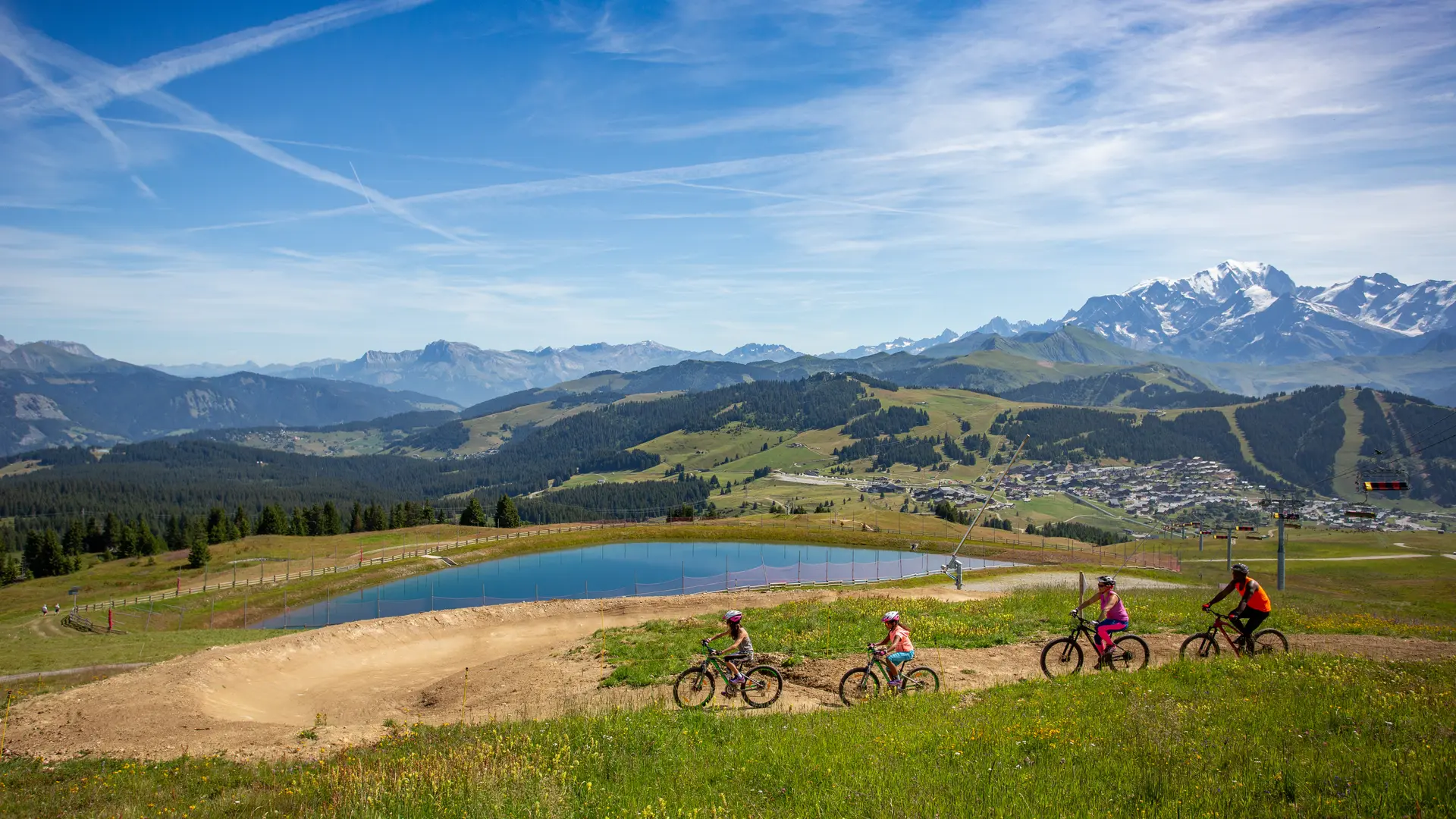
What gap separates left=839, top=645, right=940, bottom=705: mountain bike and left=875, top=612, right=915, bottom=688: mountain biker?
108 mm

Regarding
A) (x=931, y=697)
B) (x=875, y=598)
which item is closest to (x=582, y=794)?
(x=931, y=697)

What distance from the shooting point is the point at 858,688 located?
1873 centimetres

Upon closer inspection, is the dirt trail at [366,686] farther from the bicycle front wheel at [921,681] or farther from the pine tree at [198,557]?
the pine tree at [198,557]

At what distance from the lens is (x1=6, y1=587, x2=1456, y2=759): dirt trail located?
65.2 feet

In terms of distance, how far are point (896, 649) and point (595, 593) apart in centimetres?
4820

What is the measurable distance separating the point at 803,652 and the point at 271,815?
641 inches

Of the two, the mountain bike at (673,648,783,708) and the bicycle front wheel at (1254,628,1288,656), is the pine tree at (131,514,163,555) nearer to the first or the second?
the mountain bike at (673,648,783,708)

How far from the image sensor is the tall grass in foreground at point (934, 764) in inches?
392

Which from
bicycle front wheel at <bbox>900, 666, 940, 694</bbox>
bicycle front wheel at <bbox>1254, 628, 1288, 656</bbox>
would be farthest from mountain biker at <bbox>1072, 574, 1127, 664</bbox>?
bicycle front wheel at <bbox>900, 666, 940, 694</bbox>

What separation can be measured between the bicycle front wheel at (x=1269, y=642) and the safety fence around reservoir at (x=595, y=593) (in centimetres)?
3663

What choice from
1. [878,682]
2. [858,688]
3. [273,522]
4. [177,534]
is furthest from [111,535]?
[878,682]

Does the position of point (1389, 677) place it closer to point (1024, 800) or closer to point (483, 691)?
point (1024, 800)

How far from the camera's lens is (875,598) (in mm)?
37875

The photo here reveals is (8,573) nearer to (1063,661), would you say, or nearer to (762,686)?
(762,686)
